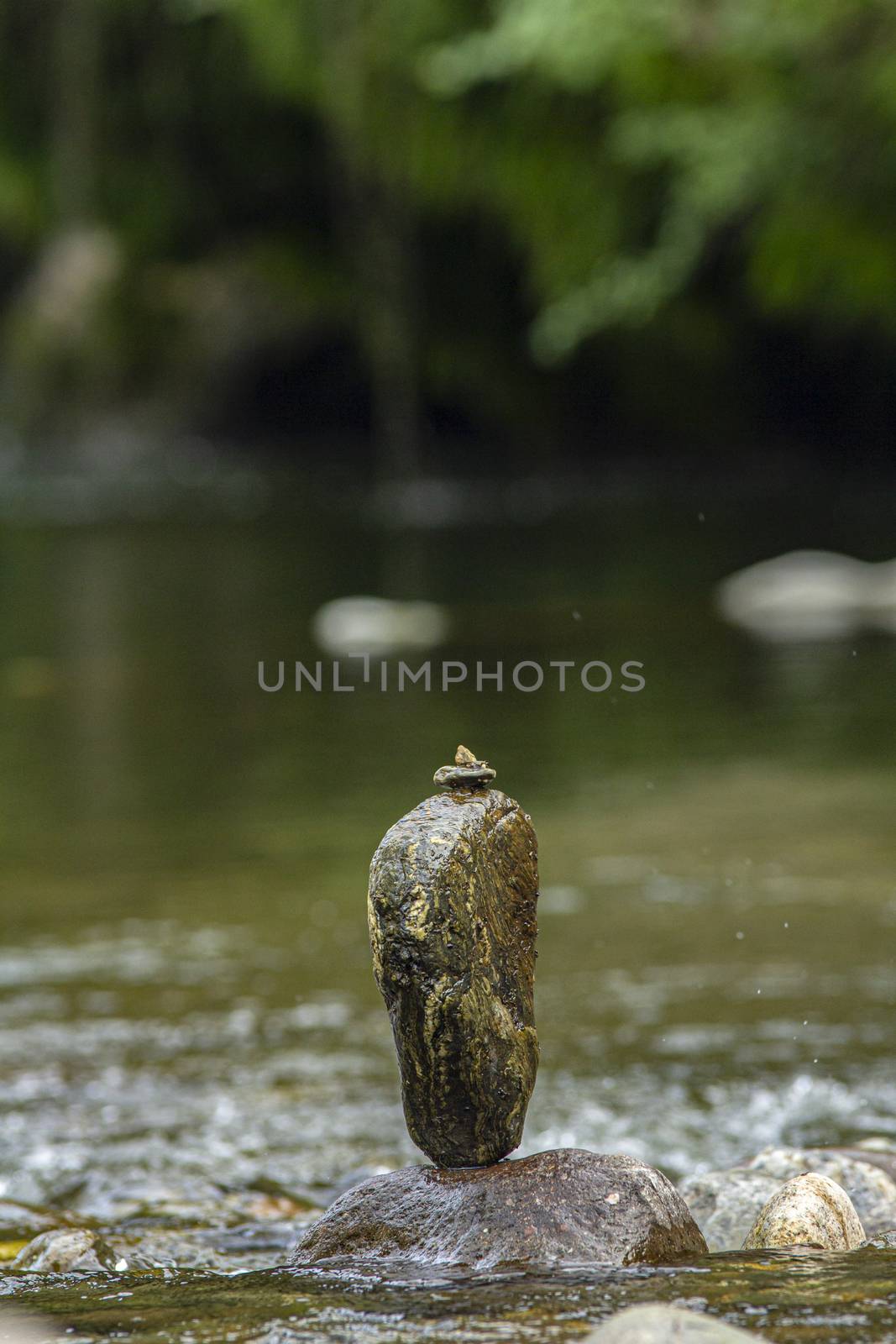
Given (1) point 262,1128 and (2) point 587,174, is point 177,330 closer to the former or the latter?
(2) point 587,174

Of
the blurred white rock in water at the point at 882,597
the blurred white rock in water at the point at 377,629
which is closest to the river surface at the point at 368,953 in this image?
the blurred white rock in water at the point at 377,629

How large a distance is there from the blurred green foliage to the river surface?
680cm

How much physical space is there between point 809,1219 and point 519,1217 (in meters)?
0.65

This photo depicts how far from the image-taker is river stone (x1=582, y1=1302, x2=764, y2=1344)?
2449 millimetres

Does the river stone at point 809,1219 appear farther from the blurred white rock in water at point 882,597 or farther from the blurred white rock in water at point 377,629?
the blurred white rock in water at point 882,597

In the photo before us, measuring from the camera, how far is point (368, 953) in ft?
22.1

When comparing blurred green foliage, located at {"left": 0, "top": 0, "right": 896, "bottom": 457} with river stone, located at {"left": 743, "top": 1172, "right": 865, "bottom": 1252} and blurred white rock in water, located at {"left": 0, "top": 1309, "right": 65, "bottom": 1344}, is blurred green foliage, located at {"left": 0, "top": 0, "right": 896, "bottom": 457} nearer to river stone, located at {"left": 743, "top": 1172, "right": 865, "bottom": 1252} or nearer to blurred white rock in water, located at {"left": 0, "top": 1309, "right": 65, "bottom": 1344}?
river stone, located at {"left": 743, "top": 1172, "right": 865, "bottom": 1252}

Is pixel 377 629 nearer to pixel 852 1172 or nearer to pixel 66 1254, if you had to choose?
pixel 852 1172

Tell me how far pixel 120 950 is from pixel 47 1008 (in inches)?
24.7

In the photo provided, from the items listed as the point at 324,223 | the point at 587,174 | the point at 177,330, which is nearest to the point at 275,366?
the point at 177,330

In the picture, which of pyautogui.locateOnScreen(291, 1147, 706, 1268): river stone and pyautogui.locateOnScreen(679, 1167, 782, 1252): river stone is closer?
pyautogui.locateOnScreen(291, 1147, 706, 1268): river stone

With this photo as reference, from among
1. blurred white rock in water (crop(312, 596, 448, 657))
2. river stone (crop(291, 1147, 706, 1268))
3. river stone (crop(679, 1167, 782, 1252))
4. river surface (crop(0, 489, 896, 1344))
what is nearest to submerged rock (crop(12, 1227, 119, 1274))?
river surface (crop(0, 489, 896, 1344))

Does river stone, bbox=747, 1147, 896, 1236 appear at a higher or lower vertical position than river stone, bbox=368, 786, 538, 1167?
lower

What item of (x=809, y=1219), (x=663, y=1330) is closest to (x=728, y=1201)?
(x=809, y=1219)
